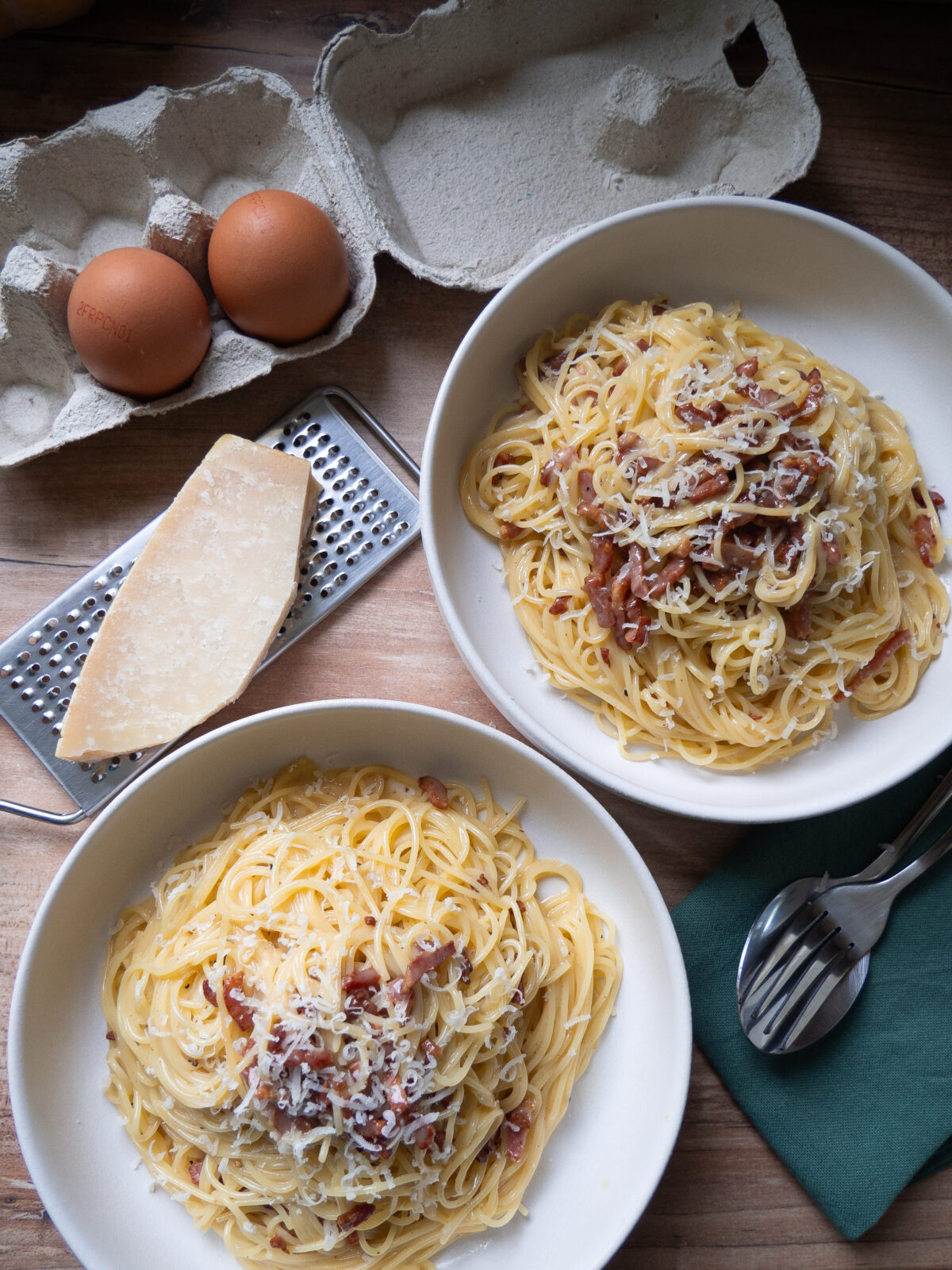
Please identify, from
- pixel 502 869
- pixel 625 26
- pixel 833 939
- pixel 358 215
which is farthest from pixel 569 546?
pixel 625 26

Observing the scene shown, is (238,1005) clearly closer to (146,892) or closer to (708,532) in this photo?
(146,892)

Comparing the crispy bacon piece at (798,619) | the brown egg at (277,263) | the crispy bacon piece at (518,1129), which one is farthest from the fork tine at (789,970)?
the brown egg at (277,263)

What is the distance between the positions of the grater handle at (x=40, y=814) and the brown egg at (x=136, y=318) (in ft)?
3.02

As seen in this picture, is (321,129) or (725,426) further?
(321,129)

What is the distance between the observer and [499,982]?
5.37ft

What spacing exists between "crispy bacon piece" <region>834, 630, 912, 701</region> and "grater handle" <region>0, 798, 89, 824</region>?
168 cm

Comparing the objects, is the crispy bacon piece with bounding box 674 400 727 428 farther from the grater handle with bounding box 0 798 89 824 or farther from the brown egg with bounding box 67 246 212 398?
the grater handle with bounding box 0 798 89 824

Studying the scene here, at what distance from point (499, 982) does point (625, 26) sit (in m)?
2.15

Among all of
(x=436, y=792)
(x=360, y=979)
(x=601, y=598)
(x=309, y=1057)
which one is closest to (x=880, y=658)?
(x=601, y=598)

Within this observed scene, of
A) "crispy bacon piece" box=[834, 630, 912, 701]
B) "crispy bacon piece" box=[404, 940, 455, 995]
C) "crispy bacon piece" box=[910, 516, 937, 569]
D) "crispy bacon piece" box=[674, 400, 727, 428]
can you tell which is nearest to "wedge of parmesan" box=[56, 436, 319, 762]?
"crispy bacon piece" box=[404, 940, 455, 995]

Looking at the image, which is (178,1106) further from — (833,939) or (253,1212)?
(833,939)

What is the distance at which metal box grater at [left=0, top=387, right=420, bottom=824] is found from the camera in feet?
6.29

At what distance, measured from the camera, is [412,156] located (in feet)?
6.77

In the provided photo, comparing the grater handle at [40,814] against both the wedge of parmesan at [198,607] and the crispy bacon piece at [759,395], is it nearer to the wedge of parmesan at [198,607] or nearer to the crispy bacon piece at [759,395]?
the wedge of parmesan at [198,607]
